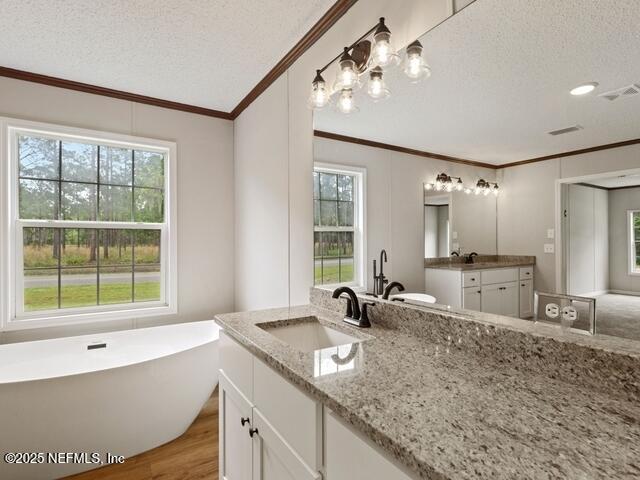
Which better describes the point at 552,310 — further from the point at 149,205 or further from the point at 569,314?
the point at 149,205

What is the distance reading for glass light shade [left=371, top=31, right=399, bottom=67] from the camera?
152cm

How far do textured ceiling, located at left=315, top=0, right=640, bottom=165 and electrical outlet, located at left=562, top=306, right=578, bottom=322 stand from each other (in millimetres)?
483

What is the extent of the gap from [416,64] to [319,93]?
0.63m

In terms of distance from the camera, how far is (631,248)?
869 millimetres

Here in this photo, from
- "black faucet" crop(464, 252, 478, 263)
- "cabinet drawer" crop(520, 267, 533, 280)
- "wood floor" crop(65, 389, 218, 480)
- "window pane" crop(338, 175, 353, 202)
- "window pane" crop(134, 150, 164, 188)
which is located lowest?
"wood floor" crop(65, 389, 218, 480)

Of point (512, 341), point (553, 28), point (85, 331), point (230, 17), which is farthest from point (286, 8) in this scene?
point (85, 331)

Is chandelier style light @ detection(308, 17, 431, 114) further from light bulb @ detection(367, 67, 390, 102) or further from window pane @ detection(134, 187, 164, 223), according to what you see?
window pane @ detection(134, 187, 164, 223)

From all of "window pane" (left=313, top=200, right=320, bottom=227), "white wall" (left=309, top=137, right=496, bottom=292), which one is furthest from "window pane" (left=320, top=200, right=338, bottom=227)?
"white wall" (left=309, top=137, right=496, bottom=292)

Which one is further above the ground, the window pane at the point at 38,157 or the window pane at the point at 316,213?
the window pane at the point at 38,157

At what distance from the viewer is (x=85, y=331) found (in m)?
2.81

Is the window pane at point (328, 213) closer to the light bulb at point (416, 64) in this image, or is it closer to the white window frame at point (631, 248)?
the light bulb at point (416, 64)

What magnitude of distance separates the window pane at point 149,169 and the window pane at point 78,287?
2.92ft

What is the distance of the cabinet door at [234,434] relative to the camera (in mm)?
1396

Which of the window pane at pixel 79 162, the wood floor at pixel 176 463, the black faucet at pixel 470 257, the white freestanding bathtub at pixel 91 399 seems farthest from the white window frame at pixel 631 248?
the window pane at pixel 79 162
